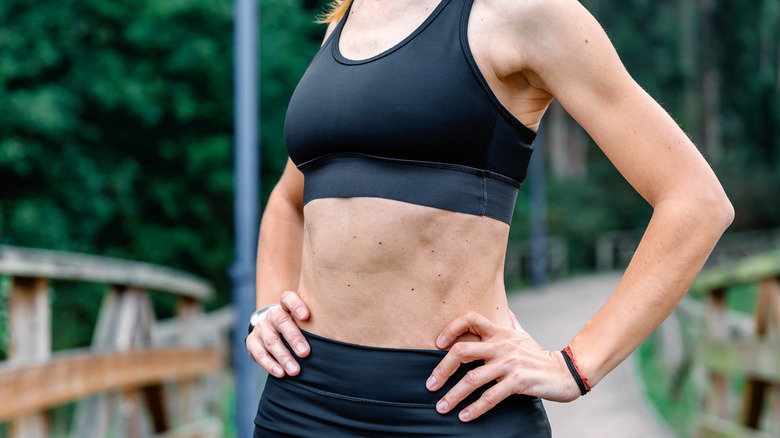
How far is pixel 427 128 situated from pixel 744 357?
389 cm

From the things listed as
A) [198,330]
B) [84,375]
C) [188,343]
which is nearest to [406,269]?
[84,375]

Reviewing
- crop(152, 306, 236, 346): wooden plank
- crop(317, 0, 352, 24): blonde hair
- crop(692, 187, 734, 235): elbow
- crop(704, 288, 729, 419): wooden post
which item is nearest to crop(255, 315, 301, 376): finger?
crop(317, 0, 352, 24): blonde hair

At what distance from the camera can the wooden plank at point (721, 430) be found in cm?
470

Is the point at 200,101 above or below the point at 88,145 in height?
above

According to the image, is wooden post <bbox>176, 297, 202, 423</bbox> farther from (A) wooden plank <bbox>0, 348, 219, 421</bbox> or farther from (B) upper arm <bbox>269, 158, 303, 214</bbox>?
(B) upper arm <bbox>269, 158, 303, 214</bbox>

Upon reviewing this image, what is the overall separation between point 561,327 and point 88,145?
25.5 ft

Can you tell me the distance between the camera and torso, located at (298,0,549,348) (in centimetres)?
151

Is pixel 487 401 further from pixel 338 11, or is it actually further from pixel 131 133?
pixel 131 133

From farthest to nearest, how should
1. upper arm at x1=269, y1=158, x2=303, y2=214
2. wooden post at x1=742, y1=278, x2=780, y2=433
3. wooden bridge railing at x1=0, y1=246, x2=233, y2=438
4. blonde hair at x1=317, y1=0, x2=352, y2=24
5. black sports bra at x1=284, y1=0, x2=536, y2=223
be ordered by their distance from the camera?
wooden post at x1=742, y1=278, x2=780, y2=433
wooden bridge railing at x1=0, y1=246, x2=233, y2=438
upper arm at x1=269, y1=158, x2=303, y2=214
blonde hair at x1=317, y1=0, x2=352, y2=24
black sports bra at x1=284, y1=0, x2=536, y2=223

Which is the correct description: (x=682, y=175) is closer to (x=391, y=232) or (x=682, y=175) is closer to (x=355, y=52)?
(x=391, y=232)

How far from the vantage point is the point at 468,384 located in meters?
1.48

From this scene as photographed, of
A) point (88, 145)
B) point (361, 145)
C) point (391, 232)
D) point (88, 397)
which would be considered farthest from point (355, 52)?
point (88, 145)

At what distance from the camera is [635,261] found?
1517 mm

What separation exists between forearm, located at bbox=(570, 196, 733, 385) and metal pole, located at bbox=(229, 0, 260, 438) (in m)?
4.52
